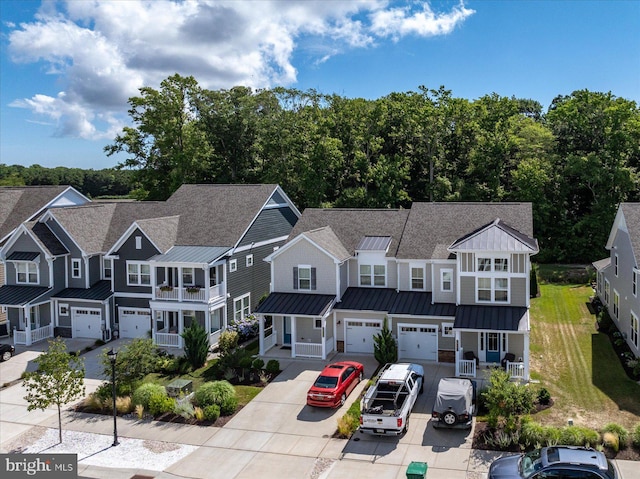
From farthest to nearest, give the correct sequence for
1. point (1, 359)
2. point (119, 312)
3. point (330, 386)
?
point (119, 312), point (1, 359), point (330, 386)

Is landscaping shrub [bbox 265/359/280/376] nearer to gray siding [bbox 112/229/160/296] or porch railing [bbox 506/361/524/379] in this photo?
gray siding [bbox 112/229/160/296]

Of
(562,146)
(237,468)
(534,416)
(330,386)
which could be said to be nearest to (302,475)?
(237,468)

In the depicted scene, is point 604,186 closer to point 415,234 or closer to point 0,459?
point 415,234

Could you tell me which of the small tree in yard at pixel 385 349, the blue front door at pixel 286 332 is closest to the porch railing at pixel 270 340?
the blue front door at pixel 286 332

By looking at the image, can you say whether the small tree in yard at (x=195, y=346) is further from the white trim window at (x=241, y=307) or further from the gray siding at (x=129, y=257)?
the gray siding at (x=129, y=257)

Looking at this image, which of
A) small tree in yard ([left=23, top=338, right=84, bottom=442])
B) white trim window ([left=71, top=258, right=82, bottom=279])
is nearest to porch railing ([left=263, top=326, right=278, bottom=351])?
small tree in yard ([left=23, top=338, right=84, bottom=442])

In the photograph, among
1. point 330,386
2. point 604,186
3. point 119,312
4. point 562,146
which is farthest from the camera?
point 562,146

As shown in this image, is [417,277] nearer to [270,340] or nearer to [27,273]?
[270,340]

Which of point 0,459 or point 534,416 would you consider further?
point 534,416
